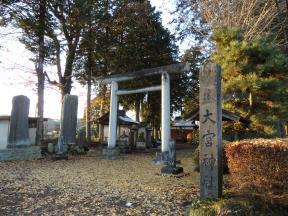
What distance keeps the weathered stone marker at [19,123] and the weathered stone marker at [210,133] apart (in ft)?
33.1

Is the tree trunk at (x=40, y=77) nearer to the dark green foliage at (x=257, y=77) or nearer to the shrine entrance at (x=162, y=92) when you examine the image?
the shrine entrance at (x=162, y=92)

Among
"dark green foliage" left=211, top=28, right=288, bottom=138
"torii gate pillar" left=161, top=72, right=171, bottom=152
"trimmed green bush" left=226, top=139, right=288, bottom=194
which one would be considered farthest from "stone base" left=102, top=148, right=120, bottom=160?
"trimmed green bush" left=226, top=139, right=288, bottom=194

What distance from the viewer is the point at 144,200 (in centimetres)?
639

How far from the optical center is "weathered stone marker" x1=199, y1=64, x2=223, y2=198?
5.90 metres

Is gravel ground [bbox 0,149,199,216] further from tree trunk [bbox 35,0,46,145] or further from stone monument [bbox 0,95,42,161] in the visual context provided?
tree trunk [bbox 35,0,46,145]

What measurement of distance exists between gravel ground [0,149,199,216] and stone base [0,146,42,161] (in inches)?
101

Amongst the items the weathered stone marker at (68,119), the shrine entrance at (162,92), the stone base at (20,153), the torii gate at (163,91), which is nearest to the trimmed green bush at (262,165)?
the shrine entrance at (162,92)

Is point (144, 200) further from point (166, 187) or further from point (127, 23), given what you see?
point (127, 23)

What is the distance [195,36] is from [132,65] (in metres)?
Result: 4.71

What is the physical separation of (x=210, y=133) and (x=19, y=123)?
1038cm

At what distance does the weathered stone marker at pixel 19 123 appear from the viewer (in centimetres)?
1356

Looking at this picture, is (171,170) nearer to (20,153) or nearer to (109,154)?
(109,154)

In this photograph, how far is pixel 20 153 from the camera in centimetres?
1324

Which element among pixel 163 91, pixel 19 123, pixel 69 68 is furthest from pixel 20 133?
pixel 69 68
